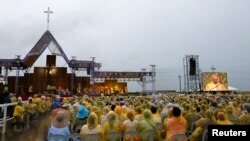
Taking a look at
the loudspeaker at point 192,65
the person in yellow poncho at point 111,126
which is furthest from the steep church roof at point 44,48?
the person in yellow poncho at point 111,126

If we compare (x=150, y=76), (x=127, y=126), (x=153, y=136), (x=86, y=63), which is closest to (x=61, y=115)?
(x=127, y=126)

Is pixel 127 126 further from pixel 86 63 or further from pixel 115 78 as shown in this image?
pixel 115 78

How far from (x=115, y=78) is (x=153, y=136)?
37303mm

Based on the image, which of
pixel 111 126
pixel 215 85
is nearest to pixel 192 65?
pixel 215 85

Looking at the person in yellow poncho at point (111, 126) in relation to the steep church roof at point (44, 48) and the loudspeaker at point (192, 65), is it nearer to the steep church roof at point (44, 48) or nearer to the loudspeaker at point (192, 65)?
the loudspeaker at point (192, 65)

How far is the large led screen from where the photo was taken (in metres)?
35.1

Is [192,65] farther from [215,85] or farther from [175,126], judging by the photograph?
[175,126]

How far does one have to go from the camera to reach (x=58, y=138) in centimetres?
609

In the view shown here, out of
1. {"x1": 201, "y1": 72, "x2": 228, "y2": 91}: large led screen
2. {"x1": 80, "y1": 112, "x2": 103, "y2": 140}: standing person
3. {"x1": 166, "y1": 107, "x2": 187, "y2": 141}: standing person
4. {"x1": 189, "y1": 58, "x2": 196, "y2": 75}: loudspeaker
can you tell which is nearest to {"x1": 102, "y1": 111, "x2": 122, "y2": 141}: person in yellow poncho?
{"x1": 80, "y1": 112, "x2": 103, "y2": 140}: standing person

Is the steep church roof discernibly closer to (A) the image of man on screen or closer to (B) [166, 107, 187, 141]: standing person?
(A) the image of man on screen

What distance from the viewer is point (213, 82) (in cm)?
3531

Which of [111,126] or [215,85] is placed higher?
[215,85]

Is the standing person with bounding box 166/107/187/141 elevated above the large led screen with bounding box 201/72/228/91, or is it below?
below

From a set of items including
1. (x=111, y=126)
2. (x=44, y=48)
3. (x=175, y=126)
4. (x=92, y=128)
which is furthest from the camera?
(x=44, y=48)
